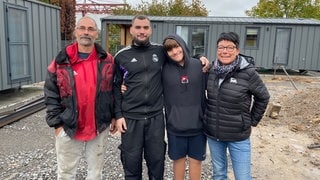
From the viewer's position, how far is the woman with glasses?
2.68m

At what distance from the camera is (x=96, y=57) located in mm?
2762

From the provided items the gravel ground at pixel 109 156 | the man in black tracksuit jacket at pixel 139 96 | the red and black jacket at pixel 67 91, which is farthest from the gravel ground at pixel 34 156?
the red and black jacket at pixel 67 91

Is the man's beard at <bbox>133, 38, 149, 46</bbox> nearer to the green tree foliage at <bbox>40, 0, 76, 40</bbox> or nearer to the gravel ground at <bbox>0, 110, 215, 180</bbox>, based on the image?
the gravel ground at <bbox>0, 110, 215, 180</bbox>

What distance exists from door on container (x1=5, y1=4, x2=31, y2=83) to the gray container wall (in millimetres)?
114

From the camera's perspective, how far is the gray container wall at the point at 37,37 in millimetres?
7443

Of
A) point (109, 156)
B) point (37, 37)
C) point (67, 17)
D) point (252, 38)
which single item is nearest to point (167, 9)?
point (67, 17)

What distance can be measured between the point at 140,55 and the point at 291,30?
13.7 m

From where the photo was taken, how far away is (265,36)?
14.7 metres

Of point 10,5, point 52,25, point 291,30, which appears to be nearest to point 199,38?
point 291,30

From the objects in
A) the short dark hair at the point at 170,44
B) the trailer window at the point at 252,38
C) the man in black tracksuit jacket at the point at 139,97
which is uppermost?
the trailer window at the point at 252,38

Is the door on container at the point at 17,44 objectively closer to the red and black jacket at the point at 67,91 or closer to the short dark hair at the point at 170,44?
the red and black jacket at the point at 67,91

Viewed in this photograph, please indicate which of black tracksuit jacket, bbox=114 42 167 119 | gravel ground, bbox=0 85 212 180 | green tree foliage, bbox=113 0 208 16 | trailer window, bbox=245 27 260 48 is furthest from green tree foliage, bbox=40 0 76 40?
black tracksuit jacket, bbox=114 42 167 119

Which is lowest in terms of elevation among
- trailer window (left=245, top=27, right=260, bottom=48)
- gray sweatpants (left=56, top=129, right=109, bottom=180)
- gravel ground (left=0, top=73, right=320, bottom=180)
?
gravel ground (left=0, top=73, right=320, bottom=180)

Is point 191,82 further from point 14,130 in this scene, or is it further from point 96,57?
point 14,130
